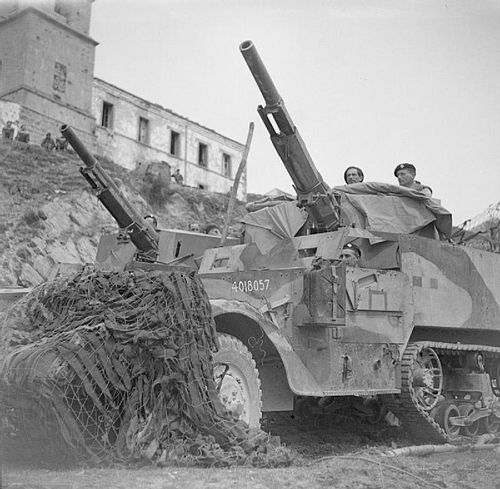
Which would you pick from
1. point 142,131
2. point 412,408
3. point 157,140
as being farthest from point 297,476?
point 157,140

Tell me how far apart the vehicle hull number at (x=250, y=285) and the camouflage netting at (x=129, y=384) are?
172cm

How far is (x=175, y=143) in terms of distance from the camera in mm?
38375

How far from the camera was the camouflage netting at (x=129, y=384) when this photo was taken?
423cm

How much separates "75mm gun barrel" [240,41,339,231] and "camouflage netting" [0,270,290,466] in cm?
258

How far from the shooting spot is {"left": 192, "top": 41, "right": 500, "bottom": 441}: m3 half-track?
599 cm

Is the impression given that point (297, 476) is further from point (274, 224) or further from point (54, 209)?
point (54, 209)

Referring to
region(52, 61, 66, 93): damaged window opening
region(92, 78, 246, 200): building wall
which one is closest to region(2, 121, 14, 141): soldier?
region(52, 61, 66, 93): damaged window opening

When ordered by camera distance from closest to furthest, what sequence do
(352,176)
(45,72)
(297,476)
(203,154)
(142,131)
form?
(297,476) < (352,176) < (45,72) < (142,131) < (203,154)

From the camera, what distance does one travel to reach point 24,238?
1722 cm

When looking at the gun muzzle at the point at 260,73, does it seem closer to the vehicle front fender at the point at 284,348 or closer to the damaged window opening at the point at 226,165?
the vehicle front fender at the point at 284,348

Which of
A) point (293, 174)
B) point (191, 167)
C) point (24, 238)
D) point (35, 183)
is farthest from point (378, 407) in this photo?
point (191, 167)

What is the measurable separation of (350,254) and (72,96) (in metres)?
25.6

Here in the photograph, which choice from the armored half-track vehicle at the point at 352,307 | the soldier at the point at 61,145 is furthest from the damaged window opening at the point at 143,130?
the armored half-track vehicle at the point at 352,307

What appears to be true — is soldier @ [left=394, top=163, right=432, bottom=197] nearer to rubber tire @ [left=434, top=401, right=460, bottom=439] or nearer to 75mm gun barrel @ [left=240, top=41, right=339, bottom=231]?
75mm gun barrel @ [left=240, top=41, right=339, bottom=231]
